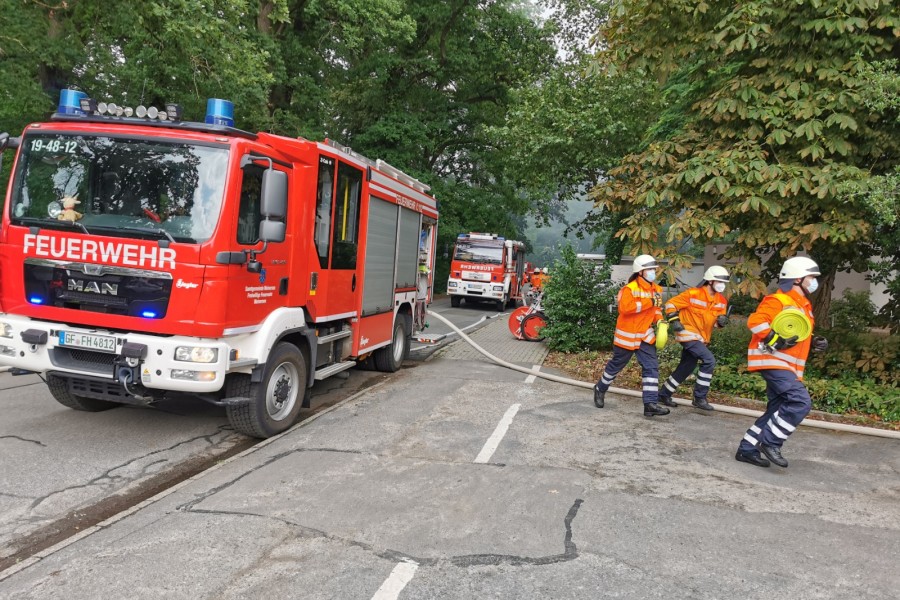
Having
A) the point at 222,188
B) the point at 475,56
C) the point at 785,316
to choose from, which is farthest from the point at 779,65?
the point at 475,56

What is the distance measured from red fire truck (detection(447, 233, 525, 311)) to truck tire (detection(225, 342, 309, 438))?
16688 mm

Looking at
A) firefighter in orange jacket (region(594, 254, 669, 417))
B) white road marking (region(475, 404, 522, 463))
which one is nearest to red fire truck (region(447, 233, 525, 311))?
white road marking (region(475, 404, 522, 463))

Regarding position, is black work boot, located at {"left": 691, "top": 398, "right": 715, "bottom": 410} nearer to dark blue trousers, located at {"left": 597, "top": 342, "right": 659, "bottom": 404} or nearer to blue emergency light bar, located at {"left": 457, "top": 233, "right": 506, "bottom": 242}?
dark blue trousers, located at {"left": 597, "top": 342, "right": 659, "bottom": 404}

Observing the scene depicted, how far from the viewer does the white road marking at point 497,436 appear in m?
5.39

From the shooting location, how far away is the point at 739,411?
7500 millimetres

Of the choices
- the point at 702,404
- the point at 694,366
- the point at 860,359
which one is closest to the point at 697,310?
the point at 694,366

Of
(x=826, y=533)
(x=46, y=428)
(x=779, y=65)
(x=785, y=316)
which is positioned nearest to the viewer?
(x=826, y=533)

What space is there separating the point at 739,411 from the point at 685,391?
1.07m

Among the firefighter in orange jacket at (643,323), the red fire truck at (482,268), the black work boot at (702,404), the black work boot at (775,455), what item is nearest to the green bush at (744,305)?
the red fire truck at (482,268)

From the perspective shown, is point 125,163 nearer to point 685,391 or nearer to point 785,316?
point 785,316

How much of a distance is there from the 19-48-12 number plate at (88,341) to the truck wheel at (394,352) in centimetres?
455

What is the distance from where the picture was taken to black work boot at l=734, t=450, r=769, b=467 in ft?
18.0

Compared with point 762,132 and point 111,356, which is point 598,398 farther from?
point 111,356

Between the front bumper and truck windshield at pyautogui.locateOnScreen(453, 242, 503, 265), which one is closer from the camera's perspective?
the front bumper
